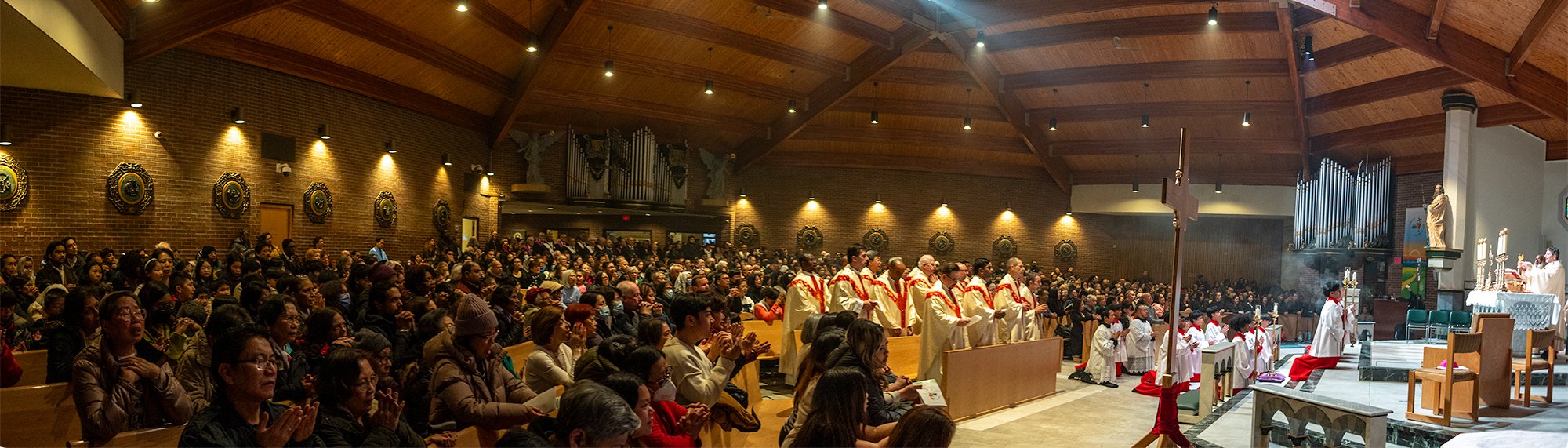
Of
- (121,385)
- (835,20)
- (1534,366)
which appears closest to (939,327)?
(1534,366)

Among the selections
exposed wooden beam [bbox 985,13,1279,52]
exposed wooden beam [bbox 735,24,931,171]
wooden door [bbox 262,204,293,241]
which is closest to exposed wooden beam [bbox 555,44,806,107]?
exposed wooden beam [bbox 735,24,931,171]

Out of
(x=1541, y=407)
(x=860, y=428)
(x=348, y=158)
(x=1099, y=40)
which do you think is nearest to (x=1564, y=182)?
(x=1099, y=40)

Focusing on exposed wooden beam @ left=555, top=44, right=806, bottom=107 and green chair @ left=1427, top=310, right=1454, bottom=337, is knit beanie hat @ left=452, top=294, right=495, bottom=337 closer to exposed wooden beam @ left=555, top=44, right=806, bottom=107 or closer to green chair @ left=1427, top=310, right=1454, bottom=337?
exposed wooden beam @ left=555, top=44, right=806, bottom=107

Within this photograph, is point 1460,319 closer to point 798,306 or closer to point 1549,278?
point 1549,278

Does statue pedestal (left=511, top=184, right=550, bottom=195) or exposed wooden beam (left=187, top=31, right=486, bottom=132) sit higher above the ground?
exposed wooden beam (left=187, top=31, right=486, bottom=132)

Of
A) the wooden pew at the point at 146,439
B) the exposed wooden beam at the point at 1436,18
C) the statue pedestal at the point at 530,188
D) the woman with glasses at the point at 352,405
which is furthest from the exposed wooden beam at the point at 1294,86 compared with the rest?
the wooden pew at the point at 146,439

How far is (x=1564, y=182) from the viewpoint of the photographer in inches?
556

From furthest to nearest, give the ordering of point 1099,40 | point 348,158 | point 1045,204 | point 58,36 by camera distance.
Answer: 1. point 1045,204
2. point 1099,40
3. point 348,158
4. point 58,36

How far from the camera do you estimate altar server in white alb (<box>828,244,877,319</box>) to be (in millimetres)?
8945

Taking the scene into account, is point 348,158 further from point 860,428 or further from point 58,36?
point 860,428

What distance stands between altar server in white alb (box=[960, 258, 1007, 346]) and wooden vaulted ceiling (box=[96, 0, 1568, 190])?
5867 millimetres

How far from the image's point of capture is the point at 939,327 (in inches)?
324

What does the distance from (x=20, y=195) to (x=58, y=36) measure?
10.4ft

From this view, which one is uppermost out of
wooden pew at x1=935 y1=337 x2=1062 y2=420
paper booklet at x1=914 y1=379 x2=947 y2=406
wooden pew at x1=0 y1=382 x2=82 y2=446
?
paper booklet at x1=914 y1=379 x2=947 y2=406
